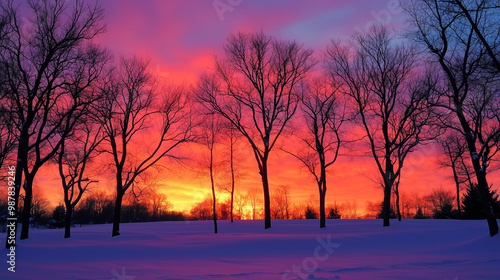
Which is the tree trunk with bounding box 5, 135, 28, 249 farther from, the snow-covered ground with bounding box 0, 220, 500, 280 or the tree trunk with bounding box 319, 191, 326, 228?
the tree trunk with bounding box 319, 191, 326, 228

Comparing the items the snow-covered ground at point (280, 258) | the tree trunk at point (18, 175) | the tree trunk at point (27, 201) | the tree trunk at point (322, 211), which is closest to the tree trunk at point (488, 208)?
the snow-covered ground at point (280, 258)

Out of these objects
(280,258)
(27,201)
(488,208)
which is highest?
(27,201)

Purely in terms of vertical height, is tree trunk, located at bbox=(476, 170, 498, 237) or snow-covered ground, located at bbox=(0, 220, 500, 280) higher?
tree trunk, located at bbox=(476, 170, 498, 237)

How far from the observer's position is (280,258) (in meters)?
14.2

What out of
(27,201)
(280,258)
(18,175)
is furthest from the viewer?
(27,201)

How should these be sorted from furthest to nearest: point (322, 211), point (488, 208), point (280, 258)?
point (322, 211), point (488, 208), point (280, 258)

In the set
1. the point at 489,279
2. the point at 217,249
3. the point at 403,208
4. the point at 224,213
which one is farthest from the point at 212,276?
the point at 403,208

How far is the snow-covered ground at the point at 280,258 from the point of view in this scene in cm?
939

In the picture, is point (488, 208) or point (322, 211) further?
point (322, 211)

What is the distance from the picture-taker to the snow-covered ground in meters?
9.39

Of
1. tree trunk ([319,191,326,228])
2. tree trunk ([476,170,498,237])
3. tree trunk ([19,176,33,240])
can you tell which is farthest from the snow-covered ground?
tree trunk ([319,191,326,228])

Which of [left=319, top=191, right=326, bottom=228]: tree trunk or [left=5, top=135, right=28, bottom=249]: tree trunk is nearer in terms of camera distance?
[left=5, top=135, right=28, bottom=249]: tree trunk

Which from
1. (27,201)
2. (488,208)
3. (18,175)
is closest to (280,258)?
(488,208)

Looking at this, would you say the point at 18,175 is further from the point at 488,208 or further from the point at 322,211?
the point at 488,208
